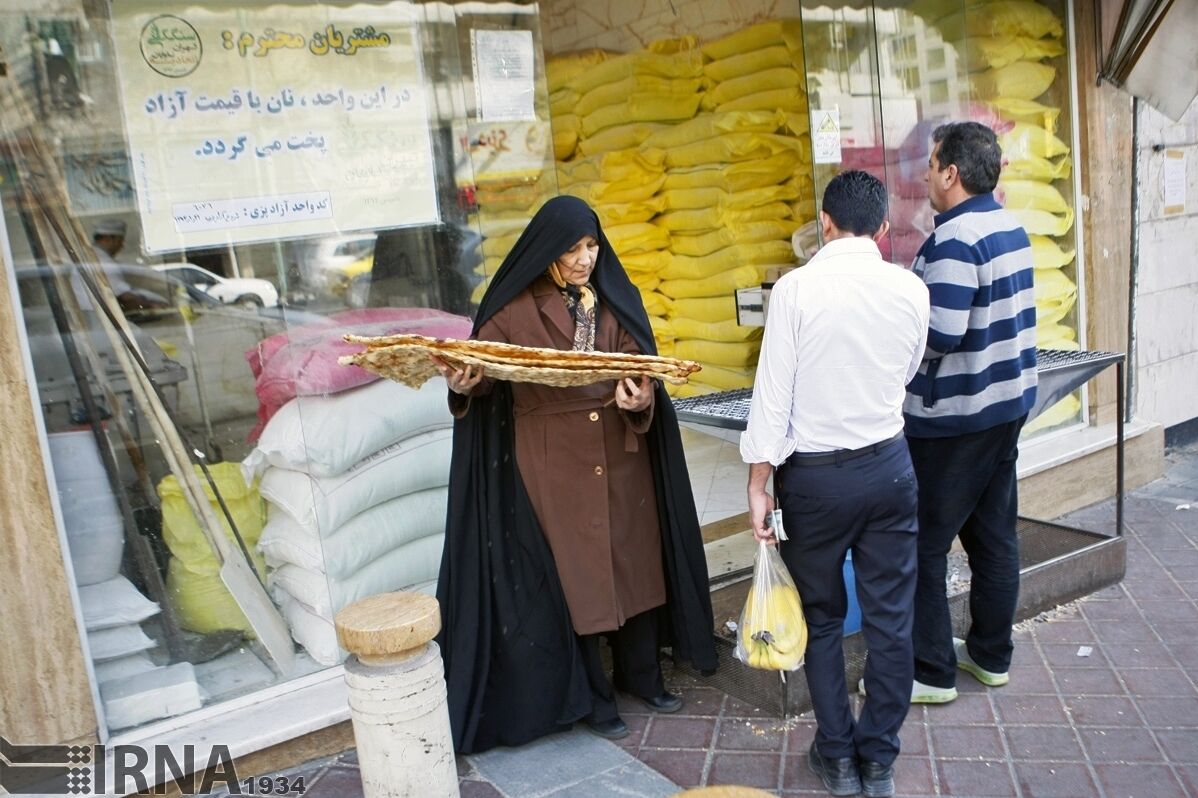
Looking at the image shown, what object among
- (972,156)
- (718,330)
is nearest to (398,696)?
(972,156)

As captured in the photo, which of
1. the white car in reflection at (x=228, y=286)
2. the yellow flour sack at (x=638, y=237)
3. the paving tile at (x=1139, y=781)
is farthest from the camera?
the yellow flour sack at (x=638, y=237)

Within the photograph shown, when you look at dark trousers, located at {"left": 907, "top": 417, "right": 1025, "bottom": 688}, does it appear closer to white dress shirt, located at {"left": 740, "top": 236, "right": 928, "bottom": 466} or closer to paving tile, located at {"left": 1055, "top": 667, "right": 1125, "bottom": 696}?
paving tile, located at {"left": 1055, "top": 667, "right": 1125, "bottom": 696}

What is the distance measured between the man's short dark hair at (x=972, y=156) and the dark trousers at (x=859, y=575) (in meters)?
0.96

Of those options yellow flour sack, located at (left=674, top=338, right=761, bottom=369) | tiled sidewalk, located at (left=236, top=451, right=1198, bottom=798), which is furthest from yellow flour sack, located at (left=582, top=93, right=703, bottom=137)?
tiled sidewalk, located at (left=236, top=451, right=1198, bottom=798)

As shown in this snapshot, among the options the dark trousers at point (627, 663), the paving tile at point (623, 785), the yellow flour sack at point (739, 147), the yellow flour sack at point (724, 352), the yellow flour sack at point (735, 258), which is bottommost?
the paving tile at point (623, 785)

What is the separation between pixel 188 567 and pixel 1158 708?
3.34 m

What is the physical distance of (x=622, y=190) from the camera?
20.9ft

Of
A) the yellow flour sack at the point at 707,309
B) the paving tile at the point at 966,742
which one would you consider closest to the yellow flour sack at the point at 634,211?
the yellow flour sack at the point at 707,309

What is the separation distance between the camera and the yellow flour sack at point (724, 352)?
6.14 meters

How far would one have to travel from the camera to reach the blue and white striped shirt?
3.32 m

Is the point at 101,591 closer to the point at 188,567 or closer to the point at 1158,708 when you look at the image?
the point at 188,567

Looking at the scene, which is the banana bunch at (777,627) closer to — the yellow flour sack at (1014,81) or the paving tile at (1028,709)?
the paving tile at (1028,709)

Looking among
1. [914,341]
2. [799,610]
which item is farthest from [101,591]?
[914,341]

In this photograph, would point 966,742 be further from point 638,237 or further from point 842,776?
point 638,237
